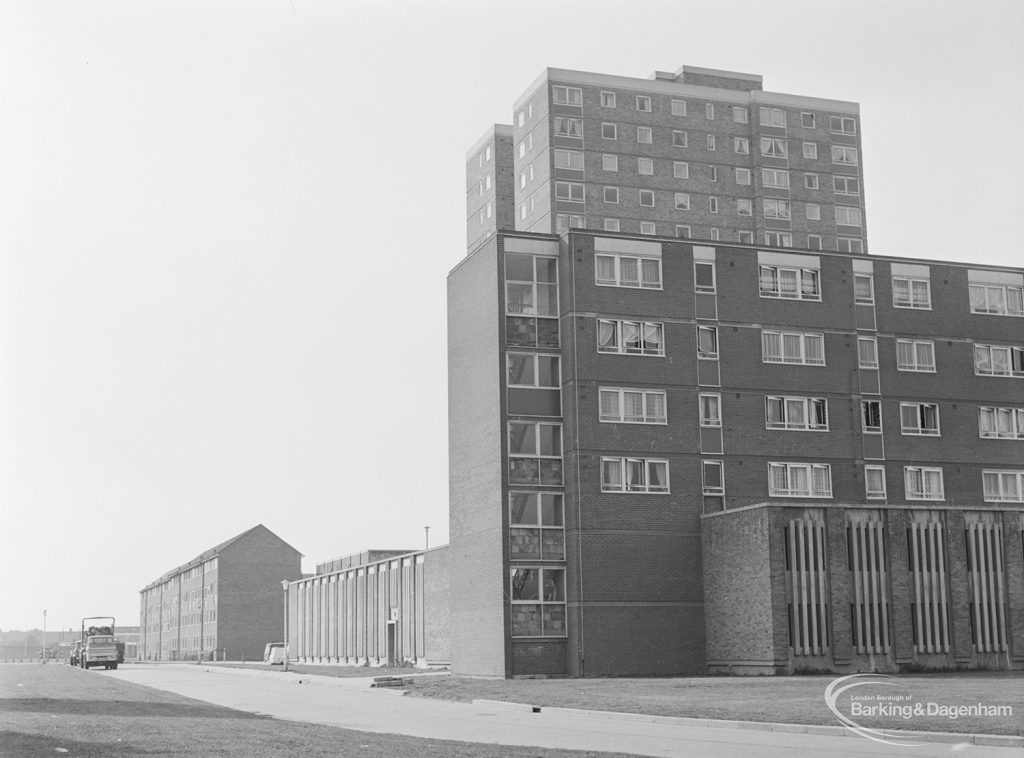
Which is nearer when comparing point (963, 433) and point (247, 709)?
point (247, 709)

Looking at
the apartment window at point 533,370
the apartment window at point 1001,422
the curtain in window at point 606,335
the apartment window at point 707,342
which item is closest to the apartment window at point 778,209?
the apartment window at point 1001,422

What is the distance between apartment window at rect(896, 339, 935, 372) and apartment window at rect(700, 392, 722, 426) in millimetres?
9044

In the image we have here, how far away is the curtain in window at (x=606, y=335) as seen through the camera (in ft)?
184

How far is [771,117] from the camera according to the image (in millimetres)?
102688

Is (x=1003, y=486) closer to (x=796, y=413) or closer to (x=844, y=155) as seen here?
(x=796, y=413)

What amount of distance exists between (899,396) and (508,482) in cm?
1848

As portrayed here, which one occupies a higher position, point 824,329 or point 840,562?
point 824,329

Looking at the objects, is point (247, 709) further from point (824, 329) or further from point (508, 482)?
point (824, 329)

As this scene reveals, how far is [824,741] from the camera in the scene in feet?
76.8

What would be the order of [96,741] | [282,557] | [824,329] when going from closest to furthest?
[96,741] < [824,329] < [282,557]

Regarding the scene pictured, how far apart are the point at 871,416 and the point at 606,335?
1283cm

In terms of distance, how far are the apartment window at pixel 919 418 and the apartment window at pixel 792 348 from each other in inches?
179

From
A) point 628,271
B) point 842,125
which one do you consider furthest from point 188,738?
point 842,125

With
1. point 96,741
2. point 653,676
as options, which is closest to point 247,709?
point 96,741
